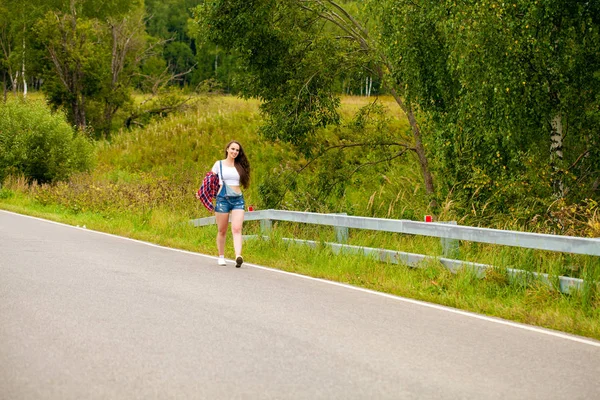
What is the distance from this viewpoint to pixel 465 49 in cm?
1392

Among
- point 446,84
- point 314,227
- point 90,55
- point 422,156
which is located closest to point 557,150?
point 446,84

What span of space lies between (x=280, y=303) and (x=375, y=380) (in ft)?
10.9

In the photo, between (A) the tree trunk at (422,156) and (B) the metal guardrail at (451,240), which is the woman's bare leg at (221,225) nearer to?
(B) the metal guardrail at (451,240)

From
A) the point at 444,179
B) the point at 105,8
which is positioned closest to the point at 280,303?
the point at 444,179

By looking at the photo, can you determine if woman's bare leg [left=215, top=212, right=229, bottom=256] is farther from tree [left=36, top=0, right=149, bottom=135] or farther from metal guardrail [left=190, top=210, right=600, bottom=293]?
tree [left=36, top=0, right=149, bottom=135]

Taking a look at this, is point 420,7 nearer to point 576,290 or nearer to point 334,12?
point 334,12

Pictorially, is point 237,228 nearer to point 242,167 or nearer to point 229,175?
point 229,175

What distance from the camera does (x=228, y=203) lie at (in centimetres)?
1255

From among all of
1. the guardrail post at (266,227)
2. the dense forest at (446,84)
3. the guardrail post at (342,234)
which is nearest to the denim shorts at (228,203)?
the guardrail post at (342,234)

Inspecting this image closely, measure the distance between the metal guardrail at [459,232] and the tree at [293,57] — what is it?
249 inches

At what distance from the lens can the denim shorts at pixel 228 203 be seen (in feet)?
41.0

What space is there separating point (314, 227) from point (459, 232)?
5.50 metres

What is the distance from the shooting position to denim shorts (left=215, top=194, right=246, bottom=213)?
493 inches

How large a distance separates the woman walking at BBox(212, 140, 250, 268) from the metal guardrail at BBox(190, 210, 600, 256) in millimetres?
1444
